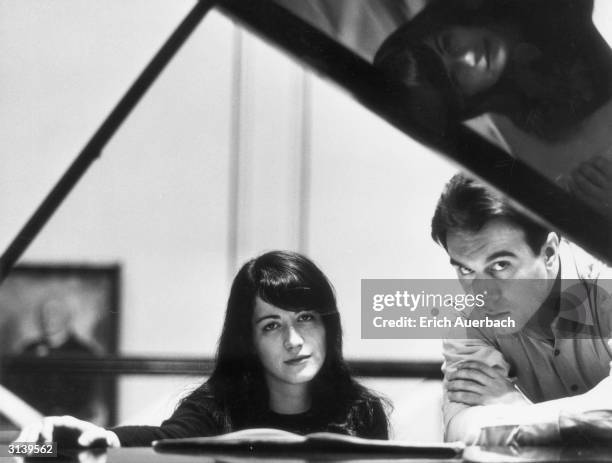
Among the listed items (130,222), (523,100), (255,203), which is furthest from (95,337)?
(523,100)

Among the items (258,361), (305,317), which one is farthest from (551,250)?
(258,361)

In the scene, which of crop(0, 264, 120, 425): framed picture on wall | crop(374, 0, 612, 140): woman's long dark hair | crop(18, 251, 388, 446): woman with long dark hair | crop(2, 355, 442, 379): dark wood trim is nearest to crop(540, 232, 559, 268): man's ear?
crop(374, 0, 612, 140): woman's long dark hair

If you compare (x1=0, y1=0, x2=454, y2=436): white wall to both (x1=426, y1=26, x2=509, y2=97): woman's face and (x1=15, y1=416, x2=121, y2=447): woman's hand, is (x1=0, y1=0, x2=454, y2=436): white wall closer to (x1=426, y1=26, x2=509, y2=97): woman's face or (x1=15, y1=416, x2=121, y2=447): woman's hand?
(x1=15, y1=416, x2=121, y2=447): woman's hand

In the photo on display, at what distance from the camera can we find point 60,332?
1.93 m

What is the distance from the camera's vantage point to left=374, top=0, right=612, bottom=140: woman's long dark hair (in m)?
1.93

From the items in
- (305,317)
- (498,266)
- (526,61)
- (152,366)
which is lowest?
(152,366)

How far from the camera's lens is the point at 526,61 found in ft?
6.38

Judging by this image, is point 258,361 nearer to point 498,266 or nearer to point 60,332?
point 60,332

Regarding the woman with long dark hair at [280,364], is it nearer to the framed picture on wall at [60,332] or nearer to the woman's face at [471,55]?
the framed picture on wall at [60,332]

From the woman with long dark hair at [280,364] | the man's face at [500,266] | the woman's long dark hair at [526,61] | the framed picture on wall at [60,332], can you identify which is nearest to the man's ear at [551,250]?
the man's face at [500,266]

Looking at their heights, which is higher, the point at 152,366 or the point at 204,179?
the point at 204,179

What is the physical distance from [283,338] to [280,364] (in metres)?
0.06

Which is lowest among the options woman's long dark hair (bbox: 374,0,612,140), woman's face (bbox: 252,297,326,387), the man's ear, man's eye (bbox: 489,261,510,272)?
woman's face (bbox: 252,297,326,387)

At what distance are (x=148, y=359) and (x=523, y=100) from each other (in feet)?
3.21
